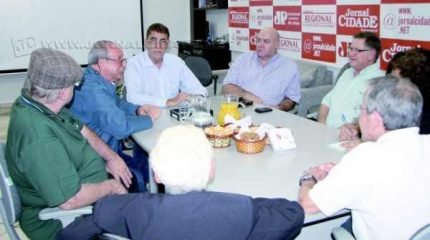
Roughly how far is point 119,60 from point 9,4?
12.9ft

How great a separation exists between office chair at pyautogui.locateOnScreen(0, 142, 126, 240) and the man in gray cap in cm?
3

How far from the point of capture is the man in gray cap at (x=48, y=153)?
1616 mm

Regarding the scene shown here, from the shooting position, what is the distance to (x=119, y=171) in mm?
2309

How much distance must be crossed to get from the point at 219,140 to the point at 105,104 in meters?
0.70

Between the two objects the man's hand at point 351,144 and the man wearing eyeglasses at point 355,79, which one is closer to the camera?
the man's hand at point 351,144

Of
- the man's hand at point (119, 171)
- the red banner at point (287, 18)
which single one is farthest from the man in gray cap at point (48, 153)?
the red banner at point (287, 18)

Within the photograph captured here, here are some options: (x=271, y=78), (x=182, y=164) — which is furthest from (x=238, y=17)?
(x=182, y=164)

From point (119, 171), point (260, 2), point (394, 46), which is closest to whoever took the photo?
point (119, 171)

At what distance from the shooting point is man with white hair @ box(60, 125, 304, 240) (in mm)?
1082

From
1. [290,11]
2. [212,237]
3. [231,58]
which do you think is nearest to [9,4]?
[231,58]

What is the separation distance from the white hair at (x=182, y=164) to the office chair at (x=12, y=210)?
61cm

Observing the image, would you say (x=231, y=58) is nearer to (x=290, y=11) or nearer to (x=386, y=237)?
(x=290, y=11)

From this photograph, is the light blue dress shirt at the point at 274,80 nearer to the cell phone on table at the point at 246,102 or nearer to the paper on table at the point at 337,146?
the cell phone on table at the point at 246,102

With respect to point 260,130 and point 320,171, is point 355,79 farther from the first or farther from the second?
point 320,171
